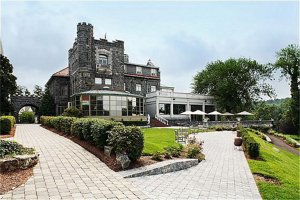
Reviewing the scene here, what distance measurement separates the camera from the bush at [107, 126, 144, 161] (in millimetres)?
10211

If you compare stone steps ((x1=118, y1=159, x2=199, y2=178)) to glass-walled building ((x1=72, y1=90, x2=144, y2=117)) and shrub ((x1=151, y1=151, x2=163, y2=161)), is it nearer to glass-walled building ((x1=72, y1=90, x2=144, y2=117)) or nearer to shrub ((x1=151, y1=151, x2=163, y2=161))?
shrub ((x1=151, y1=151, x2=163, y2=161))

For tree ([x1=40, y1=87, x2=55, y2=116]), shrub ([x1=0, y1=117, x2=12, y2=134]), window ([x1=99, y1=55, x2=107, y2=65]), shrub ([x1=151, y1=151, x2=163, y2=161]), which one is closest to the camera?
shrub ([x1=151, y1=151, x2=163, y2=161])

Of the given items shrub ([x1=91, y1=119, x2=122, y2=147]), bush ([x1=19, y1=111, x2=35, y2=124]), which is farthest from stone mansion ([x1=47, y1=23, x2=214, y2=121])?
shrub ([x1=91, y1=119, x2=122, y2=147])

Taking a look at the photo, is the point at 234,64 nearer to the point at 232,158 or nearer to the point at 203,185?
the point at 232,158

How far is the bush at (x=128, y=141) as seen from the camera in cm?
1021

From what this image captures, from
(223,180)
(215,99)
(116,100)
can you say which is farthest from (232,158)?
(215,99)

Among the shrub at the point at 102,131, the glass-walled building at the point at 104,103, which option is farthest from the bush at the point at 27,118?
the shrub at the point at 102,131

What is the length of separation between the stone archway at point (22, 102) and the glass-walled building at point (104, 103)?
1200 cm

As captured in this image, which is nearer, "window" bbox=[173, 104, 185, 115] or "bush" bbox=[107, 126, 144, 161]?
"bush" bbox=[107, 126, 144, 161]

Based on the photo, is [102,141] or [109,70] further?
[109,70]

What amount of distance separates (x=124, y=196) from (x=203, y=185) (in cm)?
319

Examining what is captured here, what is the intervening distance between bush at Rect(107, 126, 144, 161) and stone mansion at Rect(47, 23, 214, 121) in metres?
25.6

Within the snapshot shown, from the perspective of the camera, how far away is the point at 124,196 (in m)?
7.03

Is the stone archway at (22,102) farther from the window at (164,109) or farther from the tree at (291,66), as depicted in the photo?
the tree at (291,66)
